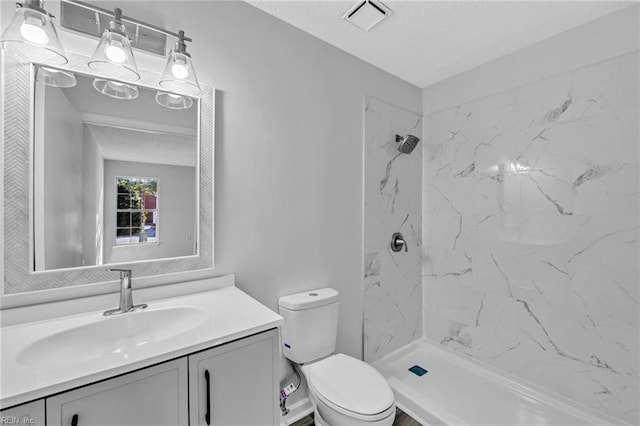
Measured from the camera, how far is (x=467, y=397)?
1953mm

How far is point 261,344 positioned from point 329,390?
2.00 feet

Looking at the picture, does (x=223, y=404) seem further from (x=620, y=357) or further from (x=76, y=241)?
(x=620, y=357)

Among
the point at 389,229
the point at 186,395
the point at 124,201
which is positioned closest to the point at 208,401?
the point at 186,395

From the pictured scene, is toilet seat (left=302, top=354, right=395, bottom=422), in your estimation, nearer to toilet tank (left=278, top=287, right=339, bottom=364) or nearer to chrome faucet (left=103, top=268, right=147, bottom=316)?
toilet tank (left=278, top=287, right=339, bottom=364)

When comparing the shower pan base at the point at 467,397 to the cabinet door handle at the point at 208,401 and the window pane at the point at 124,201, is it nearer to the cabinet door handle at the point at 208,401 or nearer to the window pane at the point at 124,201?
the cabinet door handle at the point at 208,401

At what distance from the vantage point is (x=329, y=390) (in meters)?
1.43

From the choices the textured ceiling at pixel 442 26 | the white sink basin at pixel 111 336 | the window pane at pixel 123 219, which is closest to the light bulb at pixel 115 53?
the window pane at pixel 123 219

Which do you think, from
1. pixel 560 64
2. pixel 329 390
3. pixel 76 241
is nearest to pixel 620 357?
pixel 329 390

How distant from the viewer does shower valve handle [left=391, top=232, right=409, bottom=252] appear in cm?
232

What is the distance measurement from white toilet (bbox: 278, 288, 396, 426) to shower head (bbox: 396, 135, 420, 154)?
1.23 metres

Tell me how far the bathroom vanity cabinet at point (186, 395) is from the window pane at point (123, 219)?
0.68m

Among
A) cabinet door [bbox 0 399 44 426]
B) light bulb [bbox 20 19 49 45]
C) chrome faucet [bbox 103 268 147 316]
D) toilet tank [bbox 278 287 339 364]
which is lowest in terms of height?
toilet tank [bbox 278 287 339 364]

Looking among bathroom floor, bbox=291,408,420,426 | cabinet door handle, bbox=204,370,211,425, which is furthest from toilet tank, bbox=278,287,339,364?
cabinet door handle, bbox=204,370,211,425

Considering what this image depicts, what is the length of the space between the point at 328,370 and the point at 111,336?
3.45 ft
